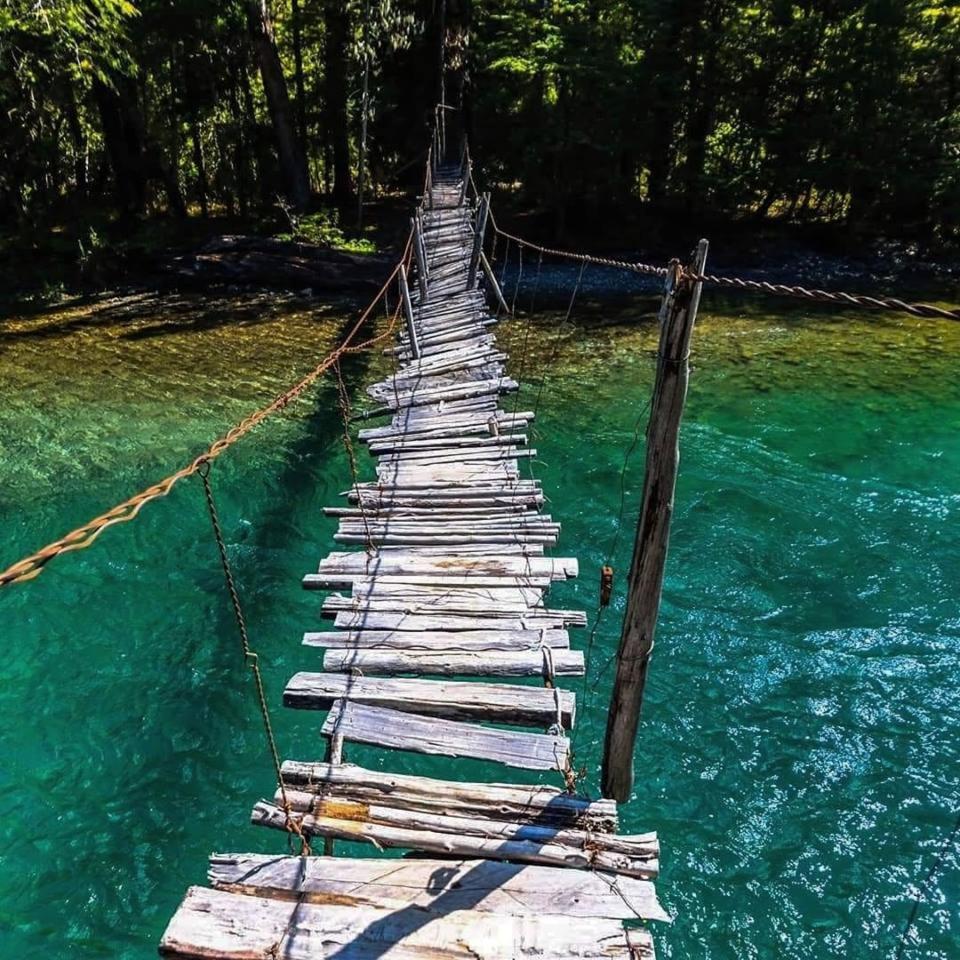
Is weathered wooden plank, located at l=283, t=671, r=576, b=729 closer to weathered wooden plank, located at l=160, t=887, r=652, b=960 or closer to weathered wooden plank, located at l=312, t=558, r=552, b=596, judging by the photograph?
weathered wooden plank, located at l=312, t=558, r=552, b=596

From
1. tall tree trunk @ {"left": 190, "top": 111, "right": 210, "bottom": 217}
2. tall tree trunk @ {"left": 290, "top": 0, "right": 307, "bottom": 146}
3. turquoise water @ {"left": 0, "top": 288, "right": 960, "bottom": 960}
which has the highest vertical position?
tall tree trunk @ {"left": 290, "top": 0, "right": 307, "bottom": 146}

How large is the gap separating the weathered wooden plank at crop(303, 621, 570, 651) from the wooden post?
623 millimetres

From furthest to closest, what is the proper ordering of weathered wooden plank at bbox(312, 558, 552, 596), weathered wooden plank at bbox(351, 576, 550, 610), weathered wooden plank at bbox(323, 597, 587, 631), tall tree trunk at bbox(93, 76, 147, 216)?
1. tall tree trunk at bbox(93, 76, 147, 216)
2. weathered wooden plank at bbox(312, 558, 552, 596)
3. weathered wooden plank at bbox(351, 576, 550, 610)
4. weathered wooden plank at bbox(323, 597, 587, 631)

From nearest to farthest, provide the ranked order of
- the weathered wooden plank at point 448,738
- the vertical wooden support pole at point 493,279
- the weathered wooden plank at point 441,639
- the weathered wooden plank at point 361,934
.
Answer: the weathered wooden plank at point 361,934 < the weathered wooden plank at point 448,738 < the weathered wooden plank at point 441,639 < the vertical wooden support pole at point 493,279

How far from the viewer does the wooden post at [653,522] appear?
304 centimetres

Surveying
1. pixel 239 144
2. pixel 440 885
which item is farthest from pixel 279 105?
pixel 440 885

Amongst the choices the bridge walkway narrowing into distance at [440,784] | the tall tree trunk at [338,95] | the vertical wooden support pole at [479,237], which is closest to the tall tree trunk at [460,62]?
the tall tree trunk at [338,95]

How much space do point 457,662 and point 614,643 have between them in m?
2.19

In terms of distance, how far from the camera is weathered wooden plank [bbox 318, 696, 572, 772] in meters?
3.64

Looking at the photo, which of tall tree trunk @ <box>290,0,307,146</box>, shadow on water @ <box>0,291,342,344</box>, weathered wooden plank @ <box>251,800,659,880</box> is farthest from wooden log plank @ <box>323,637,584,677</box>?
tall tree trunk @ <box>290,0,307,146</box>

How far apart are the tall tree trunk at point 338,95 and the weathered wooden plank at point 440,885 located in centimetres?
2078

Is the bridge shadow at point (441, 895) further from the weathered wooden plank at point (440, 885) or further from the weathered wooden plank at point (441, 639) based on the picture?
the weathered wooden plank at point (441, 639)

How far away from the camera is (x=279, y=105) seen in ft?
56.0

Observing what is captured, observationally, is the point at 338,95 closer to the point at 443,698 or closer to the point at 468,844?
the point at 443,698
